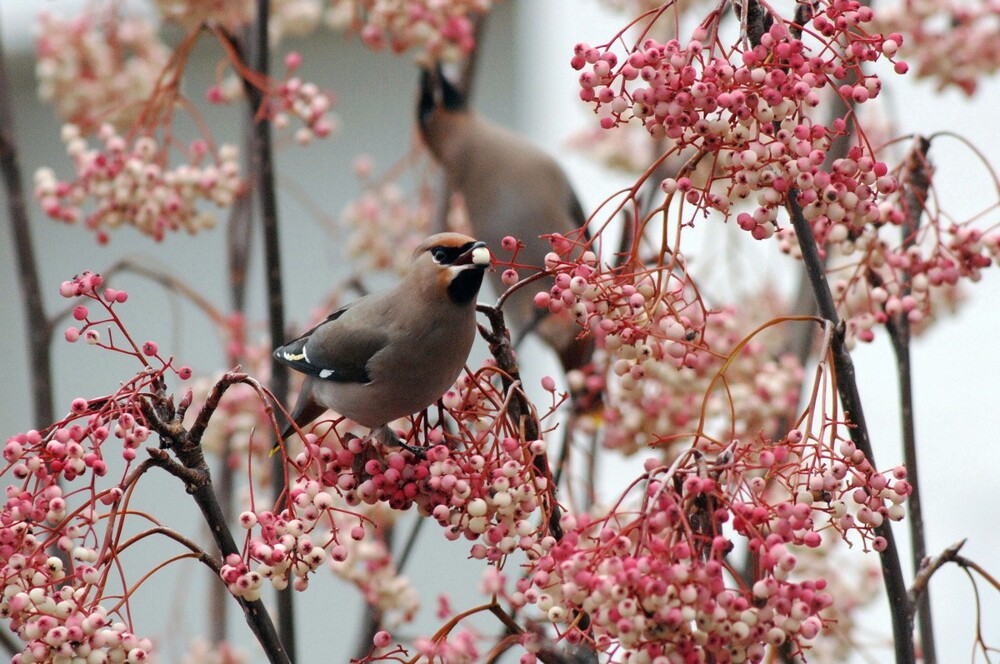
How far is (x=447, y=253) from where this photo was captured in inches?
61.2

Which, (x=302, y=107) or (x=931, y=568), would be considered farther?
(x=302, y=107)

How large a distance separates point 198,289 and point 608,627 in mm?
4256

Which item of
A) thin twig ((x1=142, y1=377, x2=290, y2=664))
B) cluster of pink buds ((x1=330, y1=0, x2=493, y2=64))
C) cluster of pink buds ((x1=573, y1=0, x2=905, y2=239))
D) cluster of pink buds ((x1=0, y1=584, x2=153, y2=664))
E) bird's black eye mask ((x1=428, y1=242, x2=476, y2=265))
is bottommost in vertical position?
cluster of pink buds ((x1=0, y1=584, x2=153, y2=664))

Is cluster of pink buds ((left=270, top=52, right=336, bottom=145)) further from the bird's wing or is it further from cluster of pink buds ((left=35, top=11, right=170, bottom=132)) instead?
cluster of pink buds ((left=35, top=11, right=170, bottom=132))

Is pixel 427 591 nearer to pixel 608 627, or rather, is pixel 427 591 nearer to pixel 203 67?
pixel 203 67

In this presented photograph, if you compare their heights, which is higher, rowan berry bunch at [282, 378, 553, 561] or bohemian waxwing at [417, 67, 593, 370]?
bohemian waxwing at [417, 67, 593, 370]

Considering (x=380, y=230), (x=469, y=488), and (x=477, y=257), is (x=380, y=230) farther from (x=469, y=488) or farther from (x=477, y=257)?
(x=469, y=488)

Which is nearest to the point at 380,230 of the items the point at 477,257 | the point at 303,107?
the point at 303,107

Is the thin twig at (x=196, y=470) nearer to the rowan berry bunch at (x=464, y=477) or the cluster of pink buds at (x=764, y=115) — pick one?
the rowan berry bunch at (x=464, y=477)

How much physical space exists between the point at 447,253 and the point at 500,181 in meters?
1.14

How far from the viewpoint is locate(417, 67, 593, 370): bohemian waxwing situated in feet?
8.54

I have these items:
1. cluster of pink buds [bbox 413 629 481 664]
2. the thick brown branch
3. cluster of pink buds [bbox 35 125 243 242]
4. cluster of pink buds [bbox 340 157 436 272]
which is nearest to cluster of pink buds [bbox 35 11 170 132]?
cluster of pink buds [bbox 340 157 436 272]

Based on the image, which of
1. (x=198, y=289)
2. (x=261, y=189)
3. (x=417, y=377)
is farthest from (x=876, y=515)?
(x=198, y=289)

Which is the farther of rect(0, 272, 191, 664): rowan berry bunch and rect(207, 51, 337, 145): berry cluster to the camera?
rect(207, 51, 337, 145): berry cluster
